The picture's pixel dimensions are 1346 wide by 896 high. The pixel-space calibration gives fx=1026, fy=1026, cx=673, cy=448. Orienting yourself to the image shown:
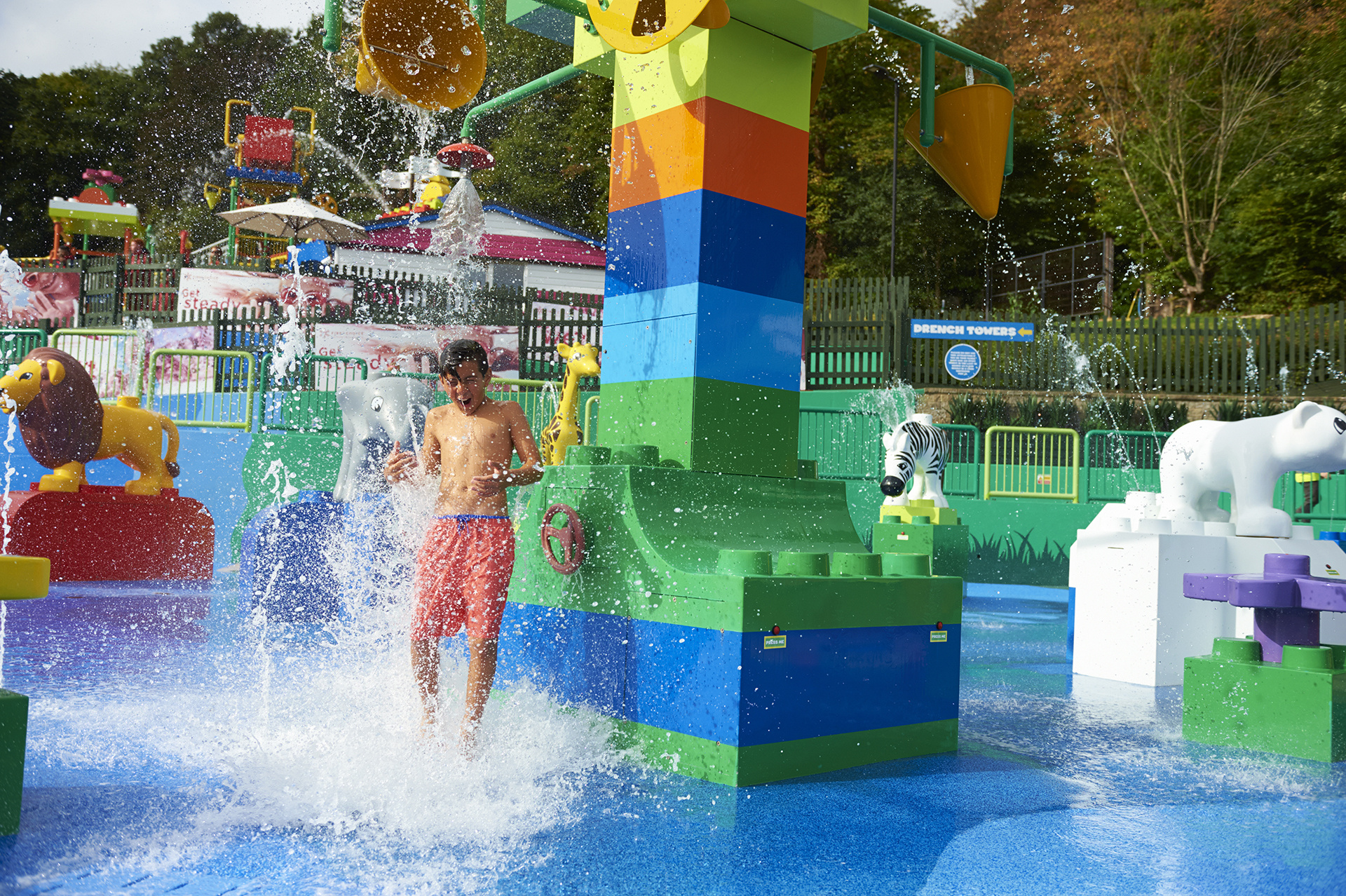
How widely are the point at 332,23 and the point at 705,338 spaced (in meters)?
2.07

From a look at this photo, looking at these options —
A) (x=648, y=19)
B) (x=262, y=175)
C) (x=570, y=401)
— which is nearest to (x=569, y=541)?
(x=648, y=19)

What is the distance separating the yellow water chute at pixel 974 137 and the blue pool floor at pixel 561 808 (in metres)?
3.11

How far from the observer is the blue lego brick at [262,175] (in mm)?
29859

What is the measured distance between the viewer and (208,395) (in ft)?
47.5

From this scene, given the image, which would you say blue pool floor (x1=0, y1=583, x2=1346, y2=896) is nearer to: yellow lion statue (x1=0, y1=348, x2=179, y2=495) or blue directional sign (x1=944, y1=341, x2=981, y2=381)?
yellow lion statue (x1=0, y1=348, x2=179, y2=495)

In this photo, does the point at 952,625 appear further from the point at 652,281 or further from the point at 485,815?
the point at 485,815

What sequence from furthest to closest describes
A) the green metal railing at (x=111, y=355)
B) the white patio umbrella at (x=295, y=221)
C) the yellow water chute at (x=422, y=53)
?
the white patio umbrella at (x=295, y=221) → the green metal railing at (x=111, y=355) → the yellow water chute at (x=422, y=53)

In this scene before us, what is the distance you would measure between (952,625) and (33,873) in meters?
3.74

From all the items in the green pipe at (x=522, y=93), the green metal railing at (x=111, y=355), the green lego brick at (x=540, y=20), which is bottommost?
the green metal railing at (x=111, y=355)

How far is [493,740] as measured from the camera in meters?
4.23

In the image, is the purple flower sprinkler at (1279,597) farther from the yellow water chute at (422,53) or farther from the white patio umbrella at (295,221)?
the white patio umbrella at (295,221)

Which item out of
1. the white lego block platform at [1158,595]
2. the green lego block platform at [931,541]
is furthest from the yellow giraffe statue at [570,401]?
the green lego block platform at [931,541]

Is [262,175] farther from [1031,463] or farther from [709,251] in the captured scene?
[709,251]

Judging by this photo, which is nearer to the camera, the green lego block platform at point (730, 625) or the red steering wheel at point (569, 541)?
the green lego block platform at point (730, 625)
